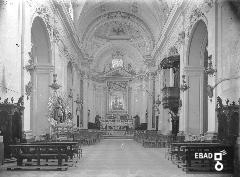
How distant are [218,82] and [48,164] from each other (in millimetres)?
5970

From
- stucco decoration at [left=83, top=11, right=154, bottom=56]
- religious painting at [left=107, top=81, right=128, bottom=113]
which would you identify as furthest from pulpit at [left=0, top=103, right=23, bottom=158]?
religious painting at [left=107, top=81, right=128, bottom=113]

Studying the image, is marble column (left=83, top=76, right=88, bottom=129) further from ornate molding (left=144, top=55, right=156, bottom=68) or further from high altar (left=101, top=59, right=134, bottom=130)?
ornate molding (left=144, top=55, right=156, bottom=68)

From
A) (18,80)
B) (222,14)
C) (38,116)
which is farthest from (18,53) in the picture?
(222,14)

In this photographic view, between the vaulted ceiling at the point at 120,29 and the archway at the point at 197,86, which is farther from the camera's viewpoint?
the vaulted ceiling at the point at 120,29

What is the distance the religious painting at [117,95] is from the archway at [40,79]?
20.1m

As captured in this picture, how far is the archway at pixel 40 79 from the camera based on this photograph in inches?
680

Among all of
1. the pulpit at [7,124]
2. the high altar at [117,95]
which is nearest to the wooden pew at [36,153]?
the pulpit at [7,124]

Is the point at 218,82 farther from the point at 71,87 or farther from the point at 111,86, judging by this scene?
the point at 111,86

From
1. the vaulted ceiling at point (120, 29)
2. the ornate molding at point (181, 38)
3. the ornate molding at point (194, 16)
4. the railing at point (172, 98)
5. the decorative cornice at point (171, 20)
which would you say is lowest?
the railing at point (172, 98)

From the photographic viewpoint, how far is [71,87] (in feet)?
85.1

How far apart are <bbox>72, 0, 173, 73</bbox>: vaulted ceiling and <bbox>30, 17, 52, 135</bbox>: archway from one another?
903 centimetres

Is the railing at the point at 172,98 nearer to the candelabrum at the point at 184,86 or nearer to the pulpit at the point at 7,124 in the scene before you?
the candelabrum at the point at 184,86

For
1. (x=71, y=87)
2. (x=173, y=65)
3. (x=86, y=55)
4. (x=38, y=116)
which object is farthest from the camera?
(x=86, y=55)

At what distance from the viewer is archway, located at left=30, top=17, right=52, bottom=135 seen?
1727 cm
